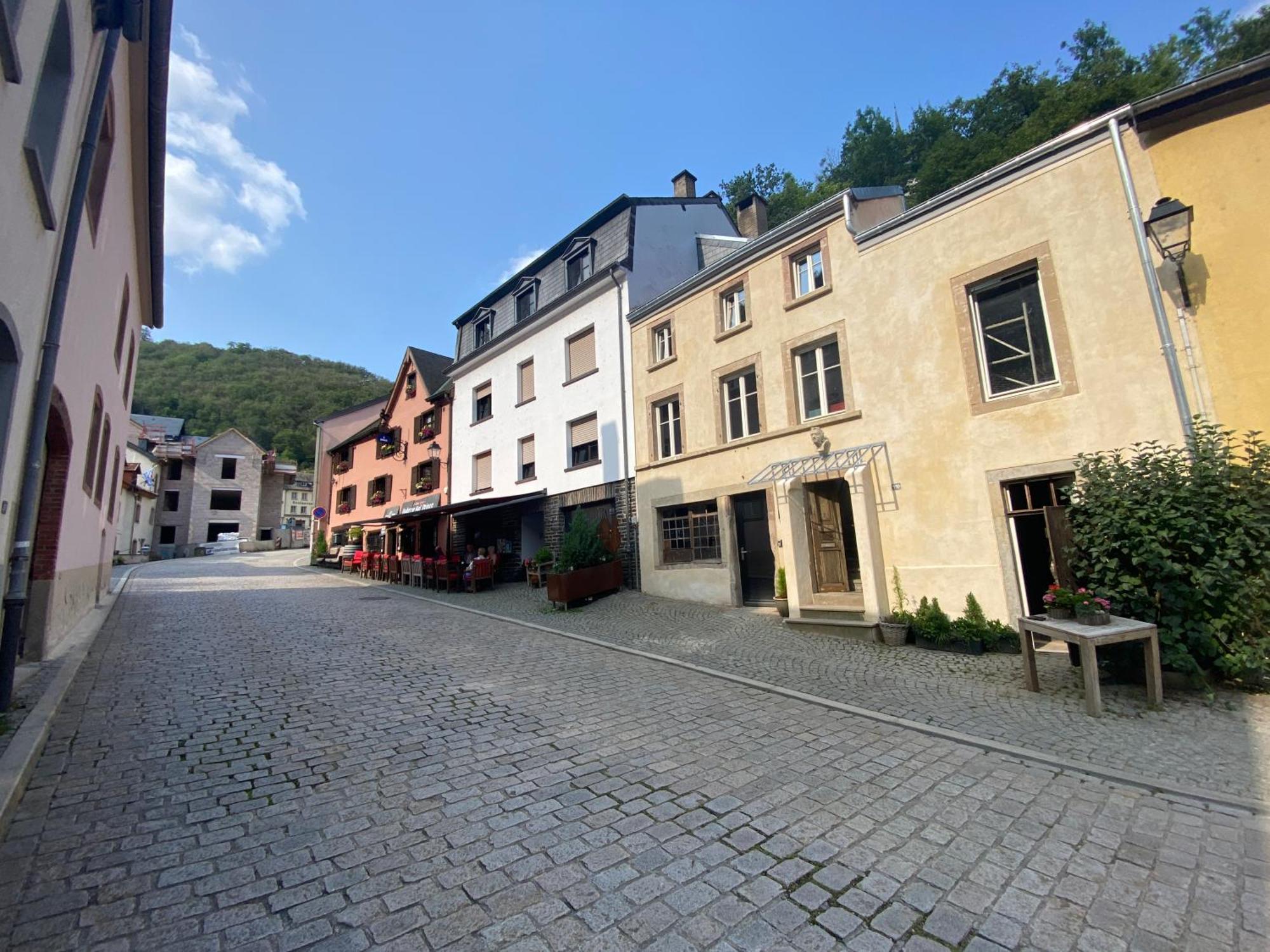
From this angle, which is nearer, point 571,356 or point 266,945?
point 266,945

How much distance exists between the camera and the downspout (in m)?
4.61

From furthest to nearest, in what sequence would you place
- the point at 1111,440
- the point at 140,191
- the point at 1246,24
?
the point at 1246,24 < the point at 140,191 < the point at 1111,440

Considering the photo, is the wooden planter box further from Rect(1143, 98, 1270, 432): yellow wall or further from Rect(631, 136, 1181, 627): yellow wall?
Rect(1143, 98, 1270, 432): yellow wall

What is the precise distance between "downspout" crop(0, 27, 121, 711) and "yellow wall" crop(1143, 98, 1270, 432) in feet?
41.3

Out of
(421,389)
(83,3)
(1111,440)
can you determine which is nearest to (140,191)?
(83,3)

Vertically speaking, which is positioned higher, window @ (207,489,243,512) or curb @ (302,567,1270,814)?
window @ (207,489,243,512)

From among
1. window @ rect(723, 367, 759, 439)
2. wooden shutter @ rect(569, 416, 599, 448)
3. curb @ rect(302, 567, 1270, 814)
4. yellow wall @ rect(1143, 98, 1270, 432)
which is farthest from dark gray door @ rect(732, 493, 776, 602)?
yellow wall @ rect(1143, 98, 1270, 432)

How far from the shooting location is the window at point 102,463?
397 inches

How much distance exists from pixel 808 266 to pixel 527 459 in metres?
11.1

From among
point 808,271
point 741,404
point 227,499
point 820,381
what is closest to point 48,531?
point 741,404

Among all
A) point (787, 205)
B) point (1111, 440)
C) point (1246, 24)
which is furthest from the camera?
point (787, 205)

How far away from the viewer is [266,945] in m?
2.11

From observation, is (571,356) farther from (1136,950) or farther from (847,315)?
(1136,950)

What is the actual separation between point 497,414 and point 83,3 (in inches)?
593
